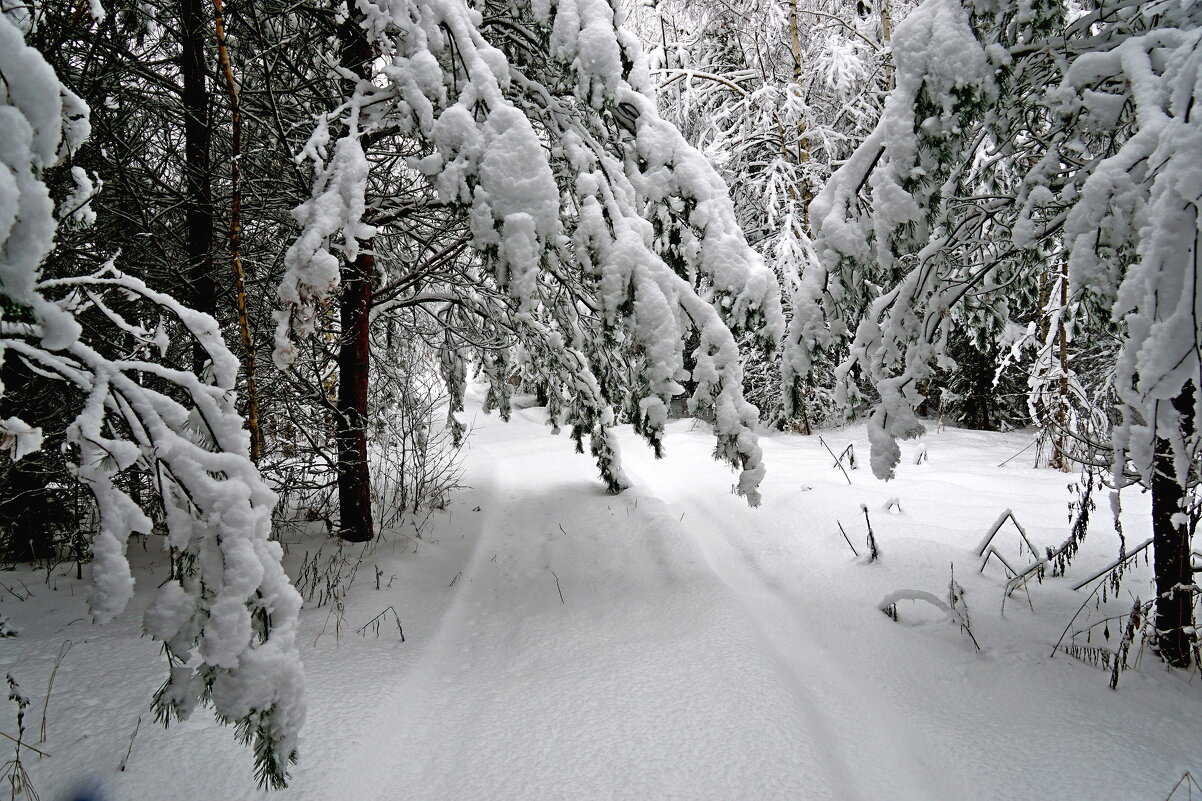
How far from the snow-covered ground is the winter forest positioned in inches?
1.0

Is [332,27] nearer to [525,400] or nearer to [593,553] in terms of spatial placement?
[593,553]

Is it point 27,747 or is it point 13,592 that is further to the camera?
point 13,592

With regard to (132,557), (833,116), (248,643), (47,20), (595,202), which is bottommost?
(132,557)

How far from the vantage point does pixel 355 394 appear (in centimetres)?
582

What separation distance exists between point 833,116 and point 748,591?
12.0 metres

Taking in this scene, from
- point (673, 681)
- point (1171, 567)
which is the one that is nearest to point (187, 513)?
point (673, 681)

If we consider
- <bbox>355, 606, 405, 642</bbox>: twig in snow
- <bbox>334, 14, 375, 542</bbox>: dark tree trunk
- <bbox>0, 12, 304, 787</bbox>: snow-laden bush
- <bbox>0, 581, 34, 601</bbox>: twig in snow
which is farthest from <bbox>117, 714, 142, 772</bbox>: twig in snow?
<bbox>334, 14, 375, 542</bbox>: dark tree trunk

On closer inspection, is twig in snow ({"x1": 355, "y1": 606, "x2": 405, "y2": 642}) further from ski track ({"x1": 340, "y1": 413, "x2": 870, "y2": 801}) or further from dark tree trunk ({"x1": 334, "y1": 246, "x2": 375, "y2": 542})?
dark tree trunk ({"x1": 334, "y1": 246, "x2": 375, "y2": 542})

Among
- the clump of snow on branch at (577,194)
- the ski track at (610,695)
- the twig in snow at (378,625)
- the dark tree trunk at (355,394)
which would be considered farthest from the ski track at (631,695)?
the dark tree trunk at (355,394)

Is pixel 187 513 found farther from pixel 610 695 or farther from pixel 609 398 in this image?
pixel 609 398

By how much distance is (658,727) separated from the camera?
10.3 feet

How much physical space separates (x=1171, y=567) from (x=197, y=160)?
669 cm

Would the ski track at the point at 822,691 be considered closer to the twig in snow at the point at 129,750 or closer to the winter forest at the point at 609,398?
the winter forest at the point at 609,398

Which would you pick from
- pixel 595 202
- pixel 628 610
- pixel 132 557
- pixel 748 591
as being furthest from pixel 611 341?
pixel 132 557
